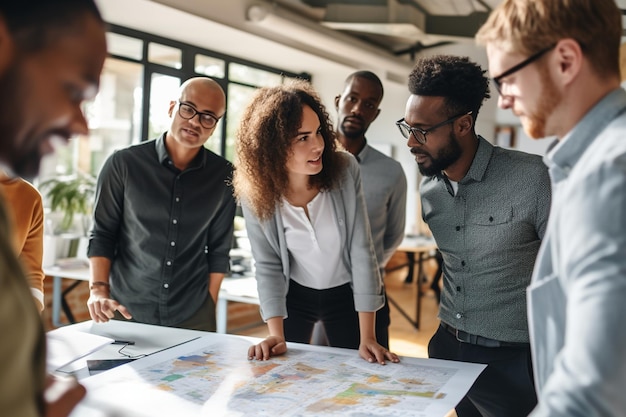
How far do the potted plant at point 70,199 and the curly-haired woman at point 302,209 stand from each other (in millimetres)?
3339

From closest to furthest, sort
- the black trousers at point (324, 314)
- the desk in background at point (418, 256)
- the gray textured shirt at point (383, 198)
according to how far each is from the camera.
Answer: the black trousers at point (324, 314)
the gray textured shirt at point (383, 198)
the desk in background at point (418, 256)

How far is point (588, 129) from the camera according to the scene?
0.93 m

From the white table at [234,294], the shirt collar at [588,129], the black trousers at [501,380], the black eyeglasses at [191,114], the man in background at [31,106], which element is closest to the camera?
the man in background at [31,106]

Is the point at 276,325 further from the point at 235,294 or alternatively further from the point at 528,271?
the point at 235,294

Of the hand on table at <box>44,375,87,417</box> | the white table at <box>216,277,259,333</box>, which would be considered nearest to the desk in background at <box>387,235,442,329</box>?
the white table at <box>216,277,259,333</box>

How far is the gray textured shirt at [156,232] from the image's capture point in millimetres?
2424

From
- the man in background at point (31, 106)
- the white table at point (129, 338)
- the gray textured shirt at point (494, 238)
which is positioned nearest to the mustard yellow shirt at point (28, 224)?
the white table at point (129, 338)

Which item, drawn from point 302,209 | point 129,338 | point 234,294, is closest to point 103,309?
point 129,338

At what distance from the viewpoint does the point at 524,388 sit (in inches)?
67.8

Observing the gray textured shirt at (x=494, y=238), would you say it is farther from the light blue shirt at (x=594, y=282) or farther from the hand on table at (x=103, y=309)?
the hand on table at (x=103, y=309)

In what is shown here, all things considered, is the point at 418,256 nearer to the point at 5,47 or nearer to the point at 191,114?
the point at 191,114

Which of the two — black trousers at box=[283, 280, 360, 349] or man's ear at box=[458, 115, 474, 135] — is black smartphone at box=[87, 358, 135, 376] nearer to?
black trousers at box=[283, 280, 360, 349]

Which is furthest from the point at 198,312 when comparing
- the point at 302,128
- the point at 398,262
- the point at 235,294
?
the point at 398,262

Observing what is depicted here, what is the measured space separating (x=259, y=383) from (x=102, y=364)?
473 mm
